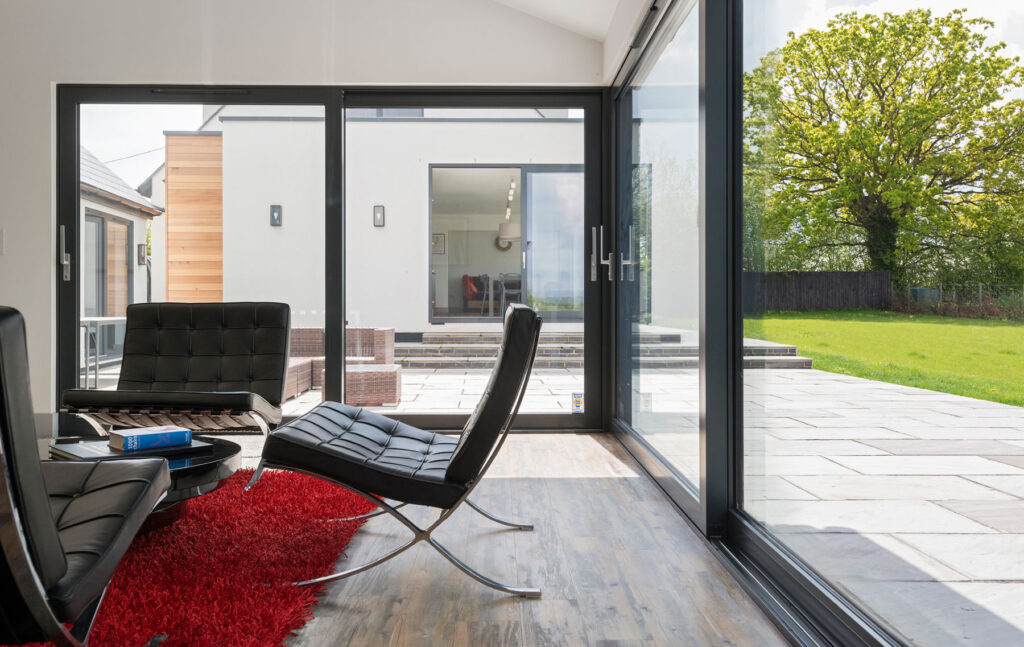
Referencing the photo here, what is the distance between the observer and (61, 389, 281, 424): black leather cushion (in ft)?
9.96

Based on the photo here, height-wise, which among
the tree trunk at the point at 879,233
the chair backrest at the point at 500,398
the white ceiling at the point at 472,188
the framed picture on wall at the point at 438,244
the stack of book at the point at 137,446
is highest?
the white ceiling at the point at 472,188

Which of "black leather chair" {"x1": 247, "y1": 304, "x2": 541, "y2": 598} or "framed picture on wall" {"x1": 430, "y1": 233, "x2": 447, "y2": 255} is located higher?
"framed picture on wall" {"x1": 430, "y1": 233, "x2": 447, "y2": 255}

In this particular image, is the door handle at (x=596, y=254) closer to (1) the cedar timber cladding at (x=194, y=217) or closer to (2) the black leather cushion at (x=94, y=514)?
(1) the cedar timber cladding at (x=194, y=217)

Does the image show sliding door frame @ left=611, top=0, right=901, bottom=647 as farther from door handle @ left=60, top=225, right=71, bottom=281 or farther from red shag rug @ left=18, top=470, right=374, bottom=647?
door handle @ left=60, top=225, right=71, bottom=281

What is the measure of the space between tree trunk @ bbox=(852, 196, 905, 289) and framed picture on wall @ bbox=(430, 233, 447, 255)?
318cm

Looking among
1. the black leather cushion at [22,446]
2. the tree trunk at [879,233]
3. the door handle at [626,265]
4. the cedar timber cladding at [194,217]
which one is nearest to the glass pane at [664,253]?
the door handle at [626,265]

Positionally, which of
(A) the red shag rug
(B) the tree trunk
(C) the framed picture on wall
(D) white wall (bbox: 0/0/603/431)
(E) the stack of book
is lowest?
(A) the red shag rug

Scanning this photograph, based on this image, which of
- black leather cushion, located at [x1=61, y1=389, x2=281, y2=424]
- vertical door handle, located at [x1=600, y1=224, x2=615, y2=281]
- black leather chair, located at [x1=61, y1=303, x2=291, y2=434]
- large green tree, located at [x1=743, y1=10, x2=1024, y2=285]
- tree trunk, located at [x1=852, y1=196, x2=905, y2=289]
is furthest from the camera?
vertical door handle, located at [x1=600, y1=224, x2=615, y2=281]

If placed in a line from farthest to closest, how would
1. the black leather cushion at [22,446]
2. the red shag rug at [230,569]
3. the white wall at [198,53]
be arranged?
the white wall at [198,53], the red shag rug at [230,569], the black leather cushion at [22,446]

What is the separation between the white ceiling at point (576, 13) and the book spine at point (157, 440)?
3.12 metres

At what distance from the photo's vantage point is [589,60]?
4.40 meters

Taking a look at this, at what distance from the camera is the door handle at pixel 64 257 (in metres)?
4.33

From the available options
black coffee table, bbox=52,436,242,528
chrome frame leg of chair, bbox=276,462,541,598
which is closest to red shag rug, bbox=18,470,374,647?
chrome frame leg of chair, bbox=276,462,541,598

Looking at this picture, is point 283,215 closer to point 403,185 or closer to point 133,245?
point 403,185
